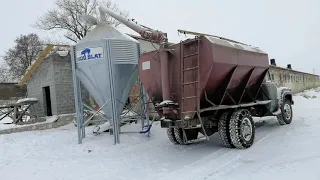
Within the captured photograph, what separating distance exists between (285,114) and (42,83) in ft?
40.8

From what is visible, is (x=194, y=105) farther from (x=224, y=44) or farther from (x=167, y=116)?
(x=224, y=44)

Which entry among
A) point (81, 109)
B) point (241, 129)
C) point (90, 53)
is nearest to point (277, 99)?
point (241, 129)

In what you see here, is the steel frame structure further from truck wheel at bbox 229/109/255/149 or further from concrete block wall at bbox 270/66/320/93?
concrete block wall at bbox 270/66/320/93

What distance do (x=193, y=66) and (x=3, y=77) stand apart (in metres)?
55.3

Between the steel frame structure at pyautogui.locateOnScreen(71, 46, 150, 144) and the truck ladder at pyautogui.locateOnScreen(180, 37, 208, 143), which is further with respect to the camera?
the steel frame structure at pyautogui.locateOnScreen(71, 46, 150, 144)

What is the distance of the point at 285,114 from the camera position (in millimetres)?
9969

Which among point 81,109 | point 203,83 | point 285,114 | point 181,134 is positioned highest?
point 203,83

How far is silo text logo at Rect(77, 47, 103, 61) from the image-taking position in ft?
29.5

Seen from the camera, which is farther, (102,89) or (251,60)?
(102,89)

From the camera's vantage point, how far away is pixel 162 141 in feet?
29.3

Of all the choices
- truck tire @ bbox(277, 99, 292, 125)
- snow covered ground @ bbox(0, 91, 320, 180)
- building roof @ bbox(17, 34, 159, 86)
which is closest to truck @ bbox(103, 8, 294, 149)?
snow covered ground @ bbox(0, 91, 320, 180)

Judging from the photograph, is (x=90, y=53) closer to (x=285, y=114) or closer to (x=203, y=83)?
(x=203, y=83)

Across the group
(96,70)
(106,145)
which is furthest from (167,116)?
(96,70)

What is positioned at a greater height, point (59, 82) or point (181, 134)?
point (59, 82)
